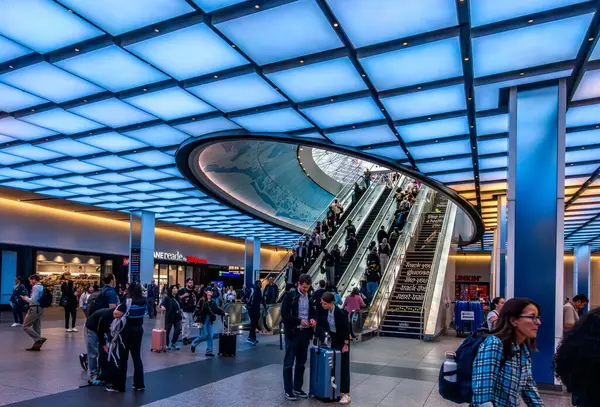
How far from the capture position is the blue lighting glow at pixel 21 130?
12797 mm

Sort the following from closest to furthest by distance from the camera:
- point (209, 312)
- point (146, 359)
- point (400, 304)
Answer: point (146, 359)
point (209, 312)
point (400, 304)

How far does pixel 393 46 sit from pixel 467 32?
115 centimetres

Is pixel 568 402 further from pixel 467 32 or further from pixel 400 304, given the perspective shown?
pixel 400 304

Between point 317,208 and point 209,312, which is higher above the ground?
point 317,208

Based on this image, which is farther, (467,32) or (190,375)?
(190,375)

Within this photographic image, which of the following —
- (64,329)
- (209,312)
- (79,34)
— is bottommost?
(64,329)

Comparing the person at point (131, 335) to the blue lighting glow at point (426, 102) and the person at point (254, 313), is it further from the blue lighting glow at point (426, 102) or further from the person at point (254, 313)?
the blue lighting glow at point (426, 102)

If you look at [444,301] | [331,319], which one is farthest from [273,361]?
[444,301]

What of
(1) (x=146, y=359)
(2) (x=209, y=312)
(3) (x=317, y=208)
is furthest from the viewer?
(3) (x=317, y=208)

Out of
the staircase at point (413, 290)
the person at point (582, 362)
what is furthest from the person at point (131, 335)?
the staircase at point (413, 290)

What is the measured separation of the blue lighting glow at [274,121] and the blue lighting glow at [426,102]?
218 centimetres

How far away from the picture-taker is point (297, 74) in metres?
9.37

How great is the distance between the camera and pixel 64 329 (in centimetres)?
1677

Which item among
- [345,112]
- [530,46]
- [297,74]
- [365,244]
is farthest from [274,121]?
[365,244]
